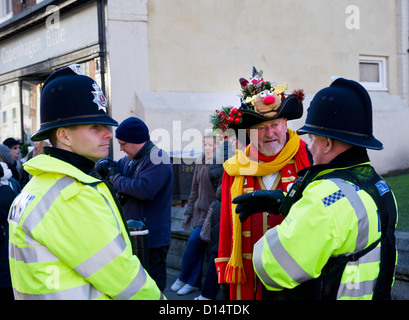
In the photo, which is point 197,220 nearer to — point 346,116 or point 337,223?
point 346,116

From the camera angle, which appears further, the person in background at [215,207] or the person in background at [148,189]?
the person in background at [215,207]

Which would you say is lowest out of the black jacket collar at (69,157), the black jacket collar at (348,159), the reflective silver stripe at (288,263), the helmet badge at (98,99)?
the reflective silver stripe at (288,263)

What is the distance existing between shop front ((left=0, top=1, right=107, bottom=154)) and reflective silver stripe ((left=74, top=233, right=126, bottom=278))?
305 inches

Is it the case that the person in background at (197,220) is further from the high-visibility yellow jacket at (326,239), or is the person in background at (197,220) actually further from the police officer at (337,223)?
the high-visibility yellow jacket at (326,239)

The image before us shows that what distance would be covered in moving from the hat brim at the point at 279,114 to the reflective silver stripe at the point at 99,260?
180 cm

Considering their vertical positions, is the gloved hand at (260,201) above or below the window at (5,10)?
below

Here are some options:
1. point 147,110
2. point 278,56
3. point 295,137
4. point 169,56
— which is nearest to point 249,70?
point 278,56

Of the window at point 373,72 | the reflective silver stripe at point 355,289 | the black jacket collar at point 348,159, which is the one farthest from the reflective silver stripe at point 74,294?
the window at point 373,72

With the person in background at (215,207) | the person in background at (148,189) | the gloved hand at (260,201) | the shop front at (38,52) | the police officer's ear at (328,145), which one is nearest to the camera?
the police officer's ear at (328,145)

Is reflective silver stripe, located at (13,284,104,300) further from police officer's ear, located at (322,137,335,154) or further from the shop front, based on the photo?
the shop front

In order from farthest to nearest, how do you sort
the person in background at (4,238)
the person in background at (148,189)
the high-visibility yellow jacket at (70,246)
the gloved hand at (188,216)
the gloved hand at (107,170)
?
the gloved hand at (188,216) < the gloved hand at (107,170) < the person in background at (148,189) < the person in background at (4,238) < the high-visibility yellow jacket at (70,246)

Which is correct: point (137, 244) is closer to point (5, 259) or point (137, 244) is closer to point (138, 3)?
point (5, 259)

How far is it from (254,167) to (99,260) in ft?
5.84

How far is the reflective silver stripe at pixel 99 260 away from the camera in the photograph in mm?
1954
